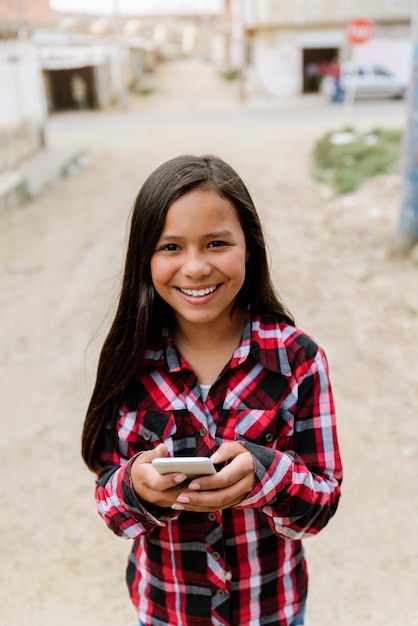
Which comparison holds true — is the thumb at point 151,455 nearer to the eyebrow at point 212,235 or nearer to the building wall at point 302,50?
the eyebrow at point 212,235

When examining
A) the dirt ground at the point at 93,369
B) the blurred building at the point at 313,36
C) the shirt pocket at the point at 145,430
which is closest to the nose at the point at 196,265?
the shirt pocket at the point at 145,430

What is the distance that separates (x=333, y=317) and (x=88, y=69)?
20.7 meters

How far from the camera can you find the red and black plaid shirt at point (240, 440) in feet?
3.99

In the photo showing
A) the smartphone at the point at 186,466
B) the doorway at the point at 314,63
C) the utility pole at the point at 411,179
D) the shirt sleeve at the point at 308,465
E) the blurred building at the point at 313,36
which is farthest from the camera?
the doorway at the point at 314,63

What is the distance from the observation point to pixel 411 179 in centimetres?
579

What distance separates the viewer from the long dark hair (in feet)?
4.00

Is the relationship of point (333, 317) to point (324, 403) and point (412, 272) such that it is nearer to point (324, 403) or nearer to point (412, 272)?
point (412, 272)

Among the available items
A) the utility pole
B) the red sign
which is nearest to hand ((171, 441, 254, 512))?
the utility pole

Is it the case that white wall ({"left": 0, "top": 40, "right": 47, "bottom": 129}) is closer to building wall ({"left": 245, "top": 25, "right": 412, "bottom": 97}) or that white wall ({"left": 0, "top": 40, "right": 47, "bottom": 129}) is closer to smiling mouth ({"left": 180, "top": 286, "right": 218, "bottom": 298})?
smiling mouth ({"left": 180, "top": 286, "right": 218, "bottom": 298})

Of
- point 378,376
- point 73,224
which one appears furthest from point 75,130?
point 378,376

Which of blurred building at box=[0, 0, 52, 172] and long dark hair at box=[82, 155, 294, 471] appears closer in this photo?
long dark hair at box=[82, 155, 294, 471]

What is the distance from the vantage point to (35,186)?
10.0m

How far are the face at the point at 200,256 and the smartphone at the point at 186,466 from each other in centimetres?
34

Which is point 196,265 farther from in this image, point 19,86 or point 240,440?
point 19,86
